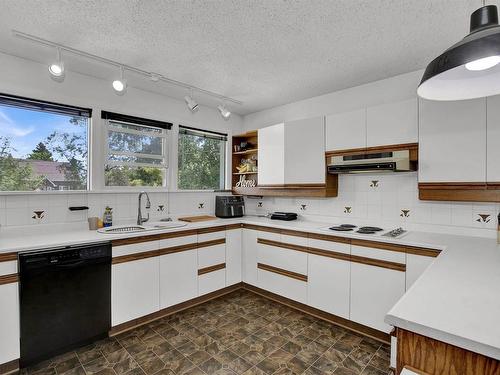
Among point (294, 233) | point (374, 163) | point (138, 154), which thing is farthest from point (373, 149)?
point (138, 154)

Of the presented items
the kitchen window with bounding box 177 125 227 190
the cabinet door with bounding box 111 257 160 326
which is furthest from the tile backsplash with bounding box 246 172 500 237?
the cabinet door with bounding box 111 257 160 326

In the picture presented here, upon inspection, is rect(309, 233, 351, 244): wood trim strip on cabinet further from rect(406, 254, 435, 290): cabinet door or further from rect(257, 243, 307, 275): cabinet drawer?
rect(406, 254, 435, 290): cabinet door

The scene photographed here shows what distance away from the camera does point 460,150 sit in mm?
2125

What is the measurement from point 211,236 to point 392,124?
2.20 m

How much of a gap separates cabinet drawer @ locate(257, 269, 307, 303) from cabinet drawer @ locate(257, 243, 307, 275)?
12 cm

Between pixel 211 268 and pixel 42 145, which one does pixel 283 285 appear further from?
pixel 42 145

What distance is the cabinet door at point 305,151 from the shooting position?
2994mm

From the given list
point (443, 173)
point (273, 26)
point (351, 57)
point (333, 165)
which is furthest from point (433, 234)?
point (273, 26)

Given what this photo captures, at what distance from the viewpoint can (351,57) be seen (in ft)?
7.62

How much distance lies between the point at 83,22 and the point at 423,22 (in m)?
2.32

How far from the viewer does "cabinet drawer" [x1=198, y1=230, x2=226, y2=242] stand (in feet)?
9.82

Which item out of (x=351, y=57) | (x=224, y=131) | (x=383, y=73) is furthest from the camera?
(x=224, y=131)

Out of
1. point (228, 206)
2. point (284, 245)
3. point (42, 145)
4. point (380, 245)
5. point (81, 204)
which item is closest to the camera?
point (380, 245)

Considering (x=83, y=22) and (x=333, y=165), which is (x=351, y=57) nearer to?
(x=333, y=165)
